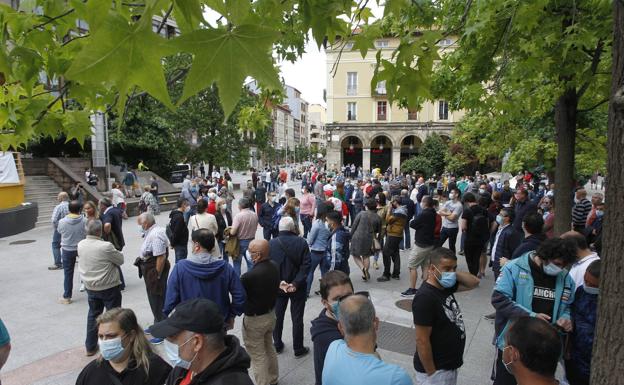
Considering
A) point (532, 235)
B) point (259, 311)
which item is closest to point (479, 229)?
point (532, 235)

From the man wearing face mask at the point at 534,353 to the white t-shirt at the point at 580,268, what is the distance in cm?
186

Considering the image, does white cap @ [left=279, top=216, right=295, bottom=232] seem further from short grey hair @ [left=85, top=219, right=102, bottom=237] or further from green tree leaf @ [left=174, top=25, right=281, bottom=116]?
green tree leaf @ [left=174, top=25, right=281, bottom=116]

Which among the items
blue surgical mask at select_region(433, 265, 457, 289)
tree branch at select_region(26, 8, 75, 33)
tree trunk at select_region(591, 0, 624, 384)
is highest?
tree branch at select_region(26, 8, 75, 33)

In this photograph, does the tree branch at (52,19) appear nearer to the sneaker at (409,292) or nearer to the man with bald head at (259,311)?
the man with bald head at (259,311)

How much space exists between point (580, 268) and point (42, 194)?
67.1ft

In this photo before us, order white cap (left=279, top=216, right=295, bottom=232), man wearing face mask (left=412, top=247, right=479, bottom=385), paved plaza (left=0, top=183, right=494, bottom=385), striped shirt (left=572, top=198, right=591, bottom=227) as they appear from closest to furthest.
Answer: man wearing face mask (left=412, top=247, right=479, bottom=385) → paved plaza (left=0, top=183, right=494, bottom=385) → white cap (left=279, top=216, right=295, bottom=232) → striped shirt (left=572, top=198, right=591, bottom=227)

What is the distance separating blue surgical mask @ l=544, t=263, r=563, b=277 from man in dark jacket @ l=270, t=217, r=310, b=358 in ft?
8.93

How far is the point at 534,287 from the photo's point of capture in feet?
11.6

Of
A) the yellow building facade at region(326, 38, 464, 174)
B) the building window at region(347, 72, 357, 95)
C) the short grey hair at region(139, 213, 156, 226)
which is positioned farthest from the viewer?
the building window at region(347, 72, 357, 95)

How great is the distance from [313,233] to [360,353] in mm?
5009

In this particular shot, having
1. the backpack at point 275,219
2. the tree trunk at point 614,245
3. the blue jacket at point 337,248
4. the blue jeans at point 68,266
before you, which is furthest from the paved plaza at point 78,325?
the tree trunk at point 614,245

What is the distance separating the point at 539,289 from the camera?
3.51 meters

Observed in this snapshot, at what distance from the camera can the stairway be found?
16438 millimetres

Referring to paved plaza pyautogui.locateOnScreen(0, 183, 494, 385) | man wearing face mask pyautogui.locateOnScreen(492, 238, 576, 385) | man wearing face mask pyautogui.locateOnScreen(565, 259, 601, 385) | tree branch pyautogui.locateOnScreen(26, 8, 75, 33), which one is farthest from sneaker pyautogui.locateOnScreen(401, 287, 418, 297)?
tree branch pyautogui.locateOnScreen(26, 8, 75, 33)
